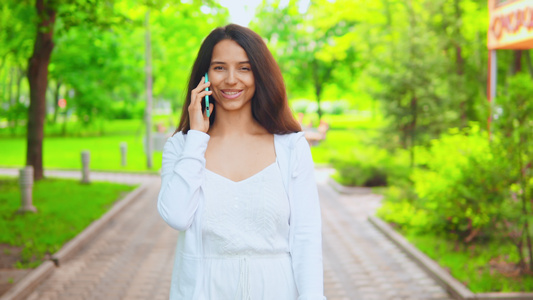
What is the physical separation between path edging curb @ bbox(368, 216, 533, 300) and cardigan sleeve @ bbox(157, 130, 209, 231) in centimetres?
497

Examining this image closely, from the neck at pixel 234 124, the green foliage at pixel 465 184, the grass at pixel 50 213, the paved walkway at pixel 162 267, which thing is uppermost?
the neck at pixel 234 124

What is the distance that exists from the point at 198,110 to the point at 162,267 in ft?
20.3

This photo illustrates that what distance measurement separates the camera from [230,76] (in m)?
2.74

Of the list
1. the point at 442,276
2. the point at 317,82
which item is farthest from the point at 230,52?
the point at 317,82

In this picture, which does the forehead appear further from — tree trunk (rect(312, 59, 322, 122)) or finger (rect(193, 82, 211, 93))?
tree trunk (rect(312, 59, 322, 122))

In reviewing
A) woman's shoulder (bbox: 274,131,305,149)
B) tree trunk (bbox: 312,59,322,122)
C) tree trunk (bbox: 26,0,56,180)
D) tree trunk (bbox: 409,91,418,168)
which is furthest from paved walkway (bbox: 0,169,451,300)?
tree trunk (bbox: 312,59,322,122)

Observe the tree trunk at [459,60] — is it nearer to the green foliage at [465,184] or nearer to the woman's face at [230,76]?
the green foliage at [465,184]

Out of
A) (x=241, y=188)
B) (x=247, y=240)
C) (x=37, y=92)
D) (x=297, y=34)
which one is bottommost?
(x=247, y=240)

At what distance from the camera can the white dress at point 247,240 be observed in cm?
256

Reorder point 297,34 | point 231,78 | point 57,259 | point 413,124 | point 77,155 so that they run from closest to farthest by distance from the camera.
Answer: point 231,78 < point 57,259 < point 413,124 < point 77,155 < point 297,34

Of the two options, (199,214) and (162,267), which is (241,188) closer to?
(199,214)

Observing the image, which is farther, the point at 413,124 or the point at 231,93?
the point at 413,124

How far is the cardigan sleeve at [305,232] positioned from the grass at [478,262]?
→ 16.0 ft

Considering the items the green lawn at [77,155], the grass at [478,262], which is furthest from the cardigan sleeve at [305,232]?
the green lawn at [77,155]
